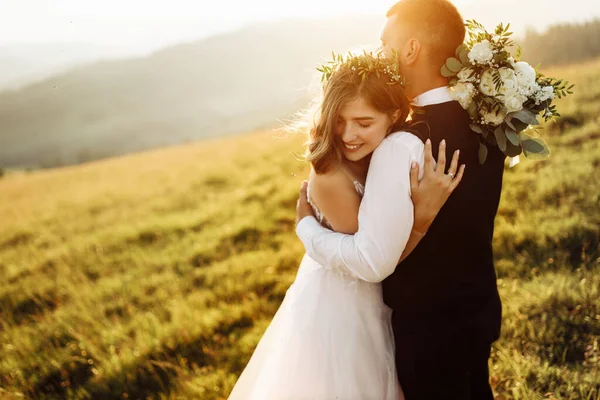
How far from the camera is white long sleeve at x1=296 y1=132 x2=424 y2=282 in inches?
81.4

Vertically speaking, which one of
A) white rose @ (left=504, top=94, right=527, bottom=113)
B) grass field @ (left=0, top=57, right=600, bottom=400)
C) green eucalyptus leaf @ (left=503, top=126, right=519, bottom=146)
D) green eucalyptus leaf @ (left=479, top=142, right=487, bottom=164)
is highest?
white rose @ (left=504, top=94, right=527, bottom=113)

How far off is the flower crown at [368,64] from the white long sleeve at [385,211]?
32 cm

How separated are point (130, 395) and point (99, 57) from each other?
286 ft

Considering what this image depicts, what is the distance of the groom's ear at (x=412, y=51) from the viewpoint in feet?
7.44

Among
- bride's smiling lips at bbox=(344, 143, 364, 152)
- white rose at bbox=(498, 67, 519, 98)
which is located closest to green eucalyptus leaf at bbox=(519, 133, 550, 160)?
white rose at bbox=(498, 67, 519, 98)

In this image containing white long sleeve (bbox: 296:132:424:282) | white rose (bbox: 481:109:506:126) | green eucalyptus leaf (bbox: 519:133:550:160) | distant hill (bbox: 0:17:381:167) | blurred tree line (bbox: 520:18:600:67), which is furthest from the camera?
distant hill (bbox: 0:17:381:167)

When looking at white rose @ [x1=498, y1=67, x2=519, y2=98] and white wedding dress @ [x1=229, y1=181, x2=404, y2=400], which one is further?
white wedding dress @ [x1=229, y1=181, x2=404, y2=400]

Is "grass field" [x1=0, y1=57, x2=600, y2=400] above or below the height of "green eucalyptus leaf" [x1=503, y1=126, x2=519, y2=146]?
below

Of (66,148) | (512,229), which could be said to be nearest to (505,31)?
(512,229)

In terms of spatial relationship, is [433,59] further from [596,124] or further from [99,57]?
[99,57]

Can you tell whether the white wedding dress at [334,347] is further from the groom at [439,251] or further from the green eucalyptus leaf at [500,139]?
the green eucalyptus leaf at [500,139]

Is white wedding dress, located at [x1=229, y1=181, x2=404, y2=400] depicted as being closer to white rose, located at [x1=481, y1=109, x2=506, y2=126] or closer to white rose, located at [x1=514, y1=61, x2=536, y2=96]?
white rose, located at [x1=481, y1=109, x2=506, y2=126]

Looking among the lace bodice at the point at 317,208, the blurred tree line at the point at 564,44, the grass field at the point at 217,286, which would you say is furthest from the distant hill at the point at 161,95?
the lace bodice at the point at 317,208

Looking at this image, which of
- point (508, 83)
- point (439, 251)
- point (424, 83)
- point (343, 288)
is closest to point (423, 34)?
point (424, 83)
